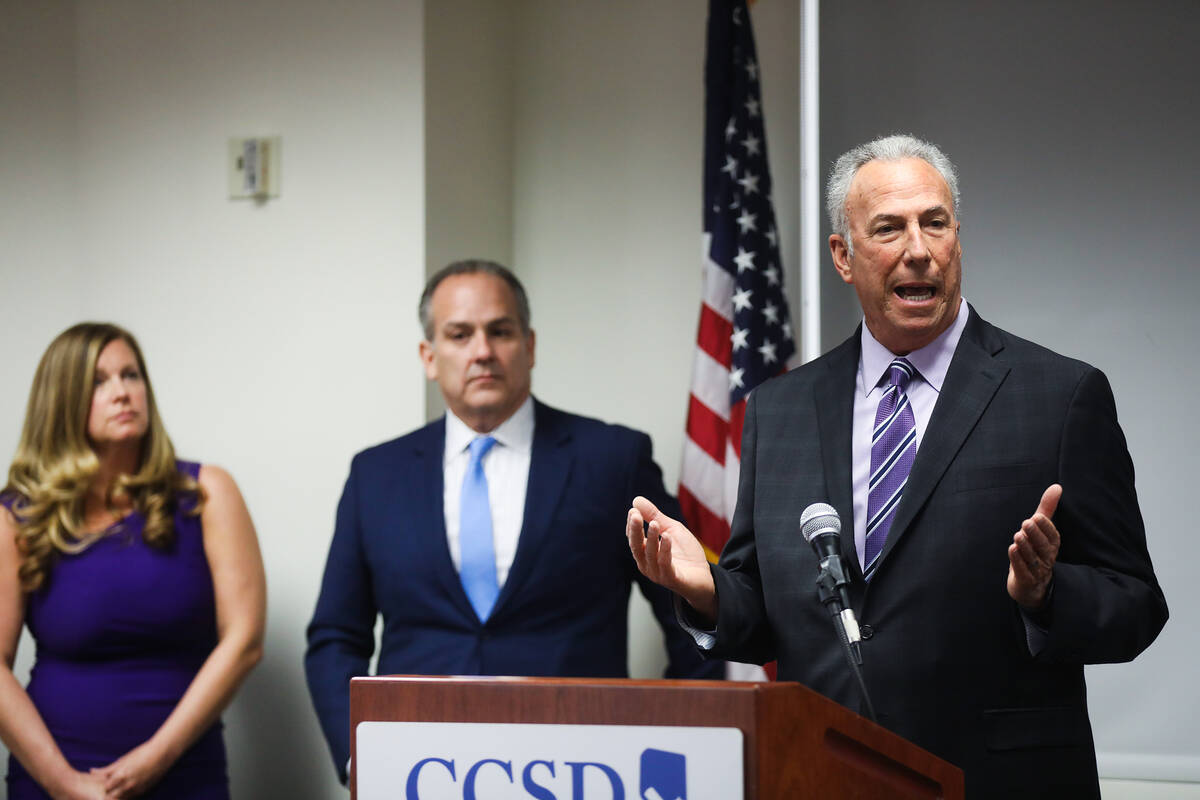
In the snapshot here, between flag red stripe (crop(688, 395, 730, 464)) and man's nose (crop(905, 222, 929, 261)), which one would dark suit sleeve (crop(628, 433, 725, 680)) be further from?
man's nose (crop(905, 222, 929, 261))

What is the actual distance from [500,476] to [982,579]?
1.50m

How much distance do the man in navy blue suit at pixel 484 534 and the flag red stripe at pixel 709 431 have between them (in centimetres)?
36

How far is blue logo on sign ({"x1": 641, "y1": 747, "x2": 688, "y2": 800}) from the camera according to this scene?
4.08ft

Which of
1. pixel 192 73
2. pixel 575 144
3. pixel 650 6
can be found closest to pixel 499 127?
pixel 575 144

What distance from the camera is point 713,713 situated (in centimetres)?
124

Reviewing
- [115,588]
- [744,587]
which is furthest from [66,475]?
[744,587]

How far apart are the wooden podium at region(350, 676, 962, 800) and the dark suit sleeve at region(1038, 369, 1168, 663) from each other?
1.41 ft

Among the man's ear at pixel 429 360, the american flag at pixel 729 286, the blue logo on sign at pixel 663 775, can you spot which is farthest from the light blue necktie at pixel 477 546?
the blue logo on sign at pixel 663 775

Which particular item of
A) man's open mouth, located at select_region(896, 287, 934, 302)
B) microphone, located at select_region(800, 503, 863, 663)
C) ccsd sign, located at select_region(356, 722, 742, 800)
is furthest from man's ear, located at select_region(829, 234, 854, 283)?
ccsd sign, located at select_region(356, 722, 742, 800)

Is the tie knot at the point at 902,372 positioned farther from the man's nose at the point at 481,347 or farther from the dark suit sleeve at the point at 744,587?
the man's nose at the point at 481,347

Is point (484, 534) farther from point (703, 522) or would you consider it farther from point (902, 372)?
point (902, 372)

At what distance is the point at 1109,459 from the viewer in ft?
6.03

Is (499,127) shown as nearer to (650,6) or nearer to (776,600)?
(650,6)

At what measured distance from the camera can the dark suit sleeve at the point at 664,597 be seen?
311cm
